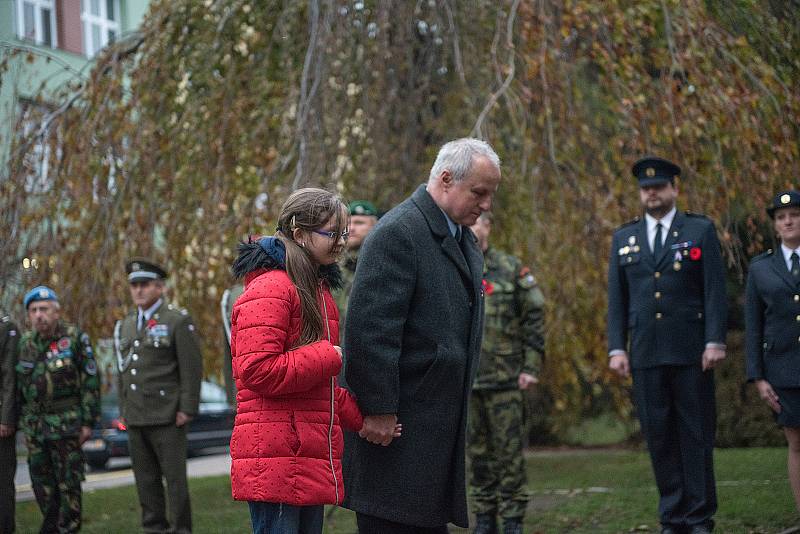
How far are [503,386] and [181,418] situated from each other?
2.12 metres

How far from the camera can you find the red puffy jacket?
372 centimetres

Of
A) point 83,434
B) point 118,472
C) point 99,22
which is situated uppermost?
point 99,22

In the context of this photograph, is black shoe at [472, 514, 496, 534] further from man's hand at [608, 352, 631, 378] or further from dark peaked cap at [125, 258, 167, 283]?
dark peaked cap at [125, 258, 167, 283]

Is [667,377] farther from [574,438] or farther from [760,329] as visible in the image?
[574,438]

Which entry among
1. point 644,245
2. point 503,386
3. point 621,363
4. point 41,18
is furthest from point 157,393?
point 41,18

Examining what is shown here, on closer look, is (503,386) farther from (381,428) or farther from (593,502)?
(381,428)

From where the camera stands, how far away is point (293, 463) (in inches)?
149

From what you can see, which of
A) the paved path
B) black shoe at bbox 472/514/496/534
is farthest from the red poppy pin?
the paved path

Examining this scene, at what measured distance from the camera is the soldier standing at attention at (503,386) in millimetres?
6754

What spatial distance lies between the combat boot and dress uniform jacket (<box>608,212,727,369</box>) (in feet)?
3.83

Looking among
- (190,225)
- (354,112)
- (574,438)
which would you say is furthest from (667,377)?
(574,438)

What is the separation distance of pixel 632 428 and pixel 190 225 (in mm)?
7300

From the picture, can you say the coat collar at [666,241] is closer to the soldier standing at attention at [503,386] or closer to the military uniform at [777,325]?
the military uniform at [777,325]

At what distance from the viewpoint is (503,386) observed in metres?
6.95
